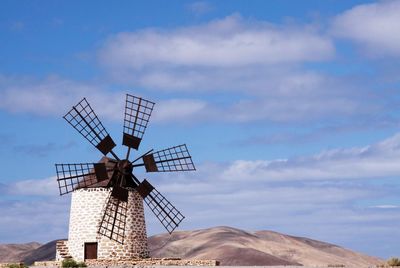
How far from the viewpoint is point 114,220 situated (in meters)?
30.3

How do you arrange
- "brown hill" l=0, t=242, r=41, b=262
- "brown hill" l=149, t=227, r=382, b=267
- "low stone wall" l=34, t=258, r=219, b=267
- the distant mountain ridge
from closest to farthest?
"low stone wall" l=34, t=258, r=219, b=267, "brown hill" l=149, t=227, r=382, b=267, the distant mountain ridge, "brown hill" l=0, t=242, r=41, b=262

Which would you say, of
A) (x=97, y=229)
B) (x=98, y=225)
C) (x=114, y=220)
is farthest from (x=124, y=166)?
(x=97, y=229)

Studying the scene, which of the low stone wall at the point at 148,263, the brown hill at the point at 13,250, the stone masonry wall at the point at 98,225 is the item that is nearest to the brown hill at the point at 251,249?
the brown hill at the point at 13,250

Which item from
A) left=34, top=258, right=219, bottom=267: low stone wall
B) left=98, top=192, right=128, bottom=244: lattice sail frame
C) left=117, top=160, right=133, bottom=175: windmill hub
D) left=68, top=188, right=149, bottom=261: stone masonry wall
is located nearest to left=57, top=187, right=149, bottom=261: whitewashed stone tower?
left=68, top=188, right=149, bottom=261: stone masonry wall

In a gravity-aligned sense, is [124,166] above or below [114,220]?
above

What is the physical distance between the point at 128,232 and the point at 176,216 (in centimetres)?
200

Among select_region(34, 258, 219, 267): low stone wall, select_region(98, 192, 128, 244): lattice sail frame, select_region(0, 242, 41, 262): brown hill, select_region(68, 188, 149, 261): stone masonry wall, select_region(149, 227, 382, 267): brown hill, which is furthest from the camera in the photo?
select_region(0, 242, 41, 262): brown hill

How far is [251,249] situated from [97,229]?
2866 centimetres

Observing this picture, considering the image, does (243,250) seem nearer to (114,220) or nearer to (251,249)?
(251,249)

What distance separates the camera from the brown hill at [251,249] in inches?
2212

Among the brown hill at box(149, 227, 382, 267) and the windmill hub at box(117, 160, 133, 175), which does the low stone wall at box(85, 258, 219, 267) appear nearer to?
the windmill hub at box(117, 160, 133, 175)

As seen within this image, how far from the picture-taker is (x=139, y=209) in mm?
31609

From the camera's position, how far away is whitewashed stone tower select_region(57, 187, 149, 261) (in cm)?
3097

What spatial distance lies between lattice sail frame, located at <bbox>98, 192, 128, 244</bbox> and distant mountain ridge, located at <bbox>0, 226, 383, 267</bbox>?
23545 mm
